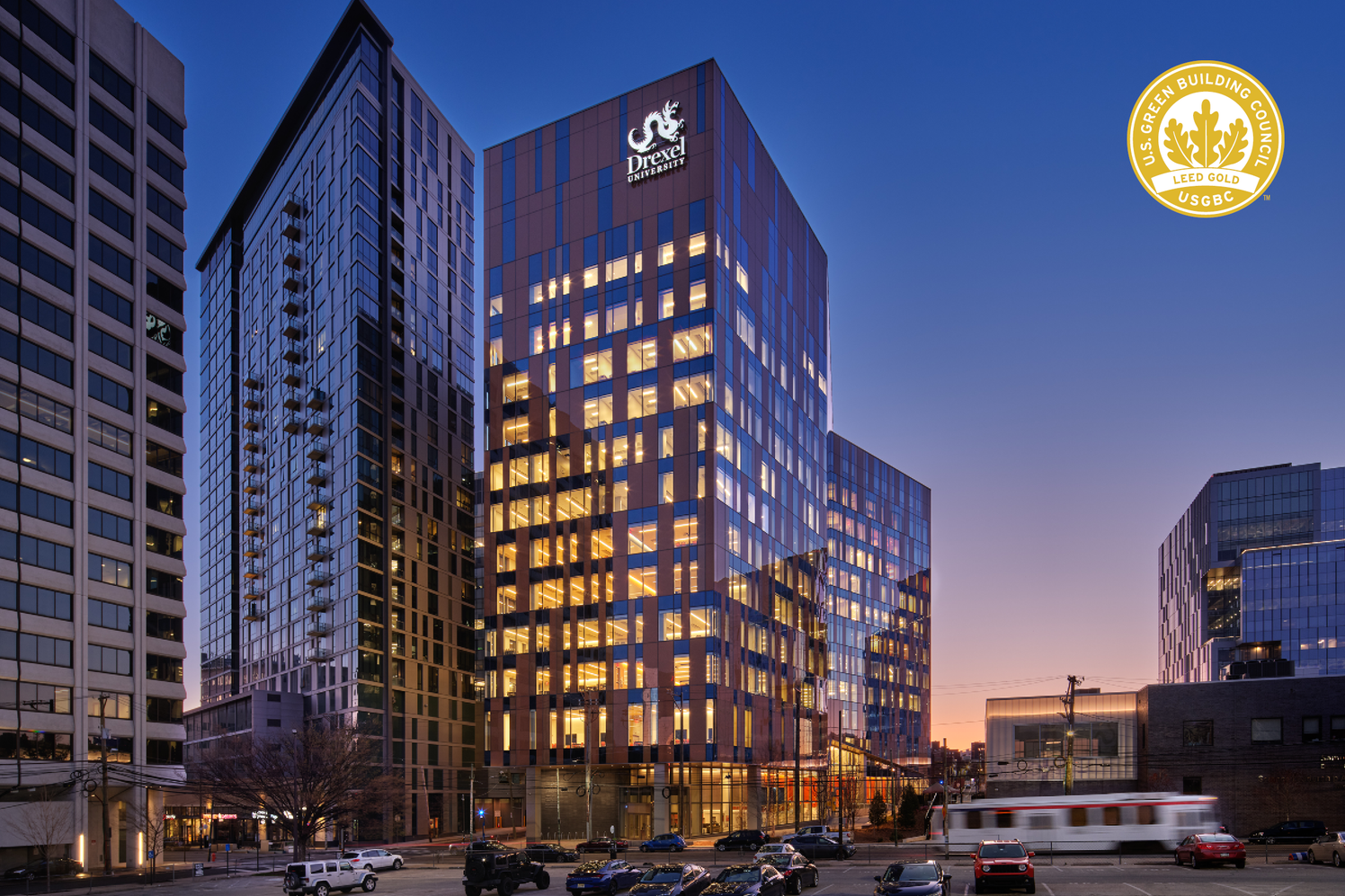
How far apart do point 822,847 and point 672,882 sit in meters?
32.9

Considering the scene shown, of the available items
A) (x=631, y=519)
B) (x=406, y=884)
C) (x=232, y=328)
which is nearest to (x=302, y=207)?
(x=232, y=328)

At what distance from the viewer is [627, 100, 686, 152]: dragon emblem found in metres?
102

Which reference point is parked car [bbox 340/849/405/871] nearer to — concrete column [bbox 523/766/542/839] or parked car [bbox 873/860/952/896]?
concrete column [bbox 523/766/542/839]

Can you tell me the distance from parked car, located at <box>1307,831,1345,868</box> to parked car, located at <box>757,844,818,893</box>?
80.2ft

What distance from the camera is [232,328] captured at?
6614 inches

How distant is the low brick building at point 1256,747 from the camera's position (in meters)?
76.2

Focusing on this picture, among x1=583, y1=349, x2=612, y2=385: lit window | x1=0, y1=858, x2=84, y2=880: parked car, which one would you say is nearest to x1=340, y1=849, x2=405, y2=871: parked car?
x1=0, y1=858, x2=84, y2=880: parked car

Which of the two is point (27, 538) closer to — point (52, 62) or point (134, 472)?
point (134, 472)

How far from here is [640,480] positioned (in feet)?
328

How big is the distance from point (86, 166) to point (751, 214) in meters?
58.5

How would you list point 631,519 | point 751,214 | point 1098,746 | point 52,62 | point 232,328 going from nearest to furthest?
1. point 52,62
2. point 1098,746
3. point 631,519
4. point 751,214
5. point 232,328

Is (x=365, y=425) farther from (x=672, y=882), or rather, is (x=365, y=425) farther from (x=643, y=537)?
(x=672, y=882)

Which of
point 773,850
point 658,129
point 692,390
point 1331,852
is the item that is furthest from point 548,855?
point 658,129

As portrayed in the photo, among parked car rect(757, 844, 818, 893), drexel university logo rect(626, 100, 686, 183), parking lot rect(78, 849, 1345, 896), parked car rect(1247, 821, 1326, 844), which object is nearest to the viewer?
parking lot rect(78, 849, 1345, 896)
